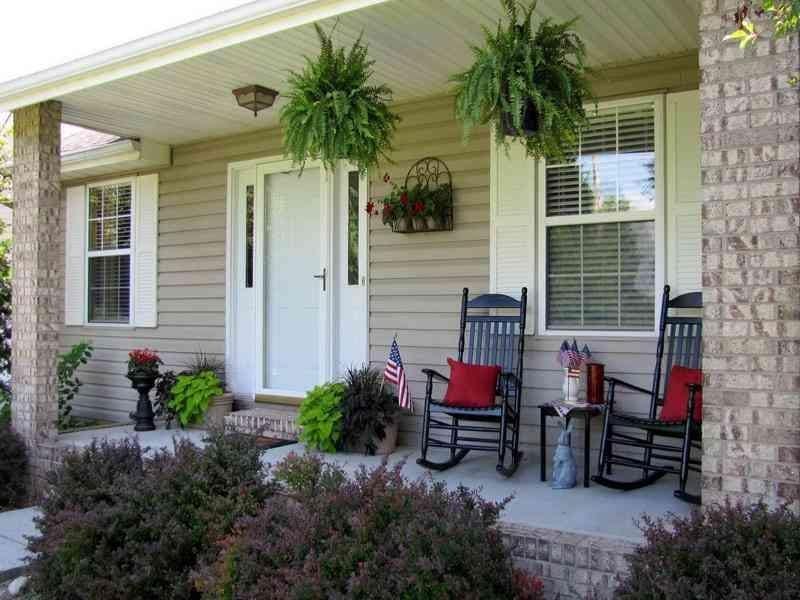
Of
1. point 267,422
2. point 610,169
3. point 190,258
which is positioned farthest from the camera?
point 190,258

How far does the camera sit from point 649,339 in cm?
459

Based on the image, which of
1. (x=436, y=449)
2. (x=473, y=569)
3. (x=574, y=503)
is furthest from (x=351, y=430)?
(x=473, y=569)

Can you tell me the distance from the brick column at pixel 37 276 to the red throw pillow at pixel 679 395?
404cm

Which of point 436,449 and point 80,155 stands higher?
point 80,155

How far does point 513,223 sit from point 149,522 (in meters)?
2.76

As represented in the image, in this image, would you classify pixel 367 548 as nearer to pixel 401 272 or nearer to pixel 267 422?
pixel 401 272

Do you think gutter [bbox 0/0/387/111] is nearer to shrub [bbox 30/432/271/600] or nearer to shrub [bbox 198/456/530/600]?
shrub [bbox 30/432/271/600]

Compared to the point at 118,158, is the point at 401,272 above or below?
below

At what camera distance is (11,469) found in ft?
17.6

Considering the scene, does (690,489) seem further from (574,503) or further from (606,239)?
(606,239)

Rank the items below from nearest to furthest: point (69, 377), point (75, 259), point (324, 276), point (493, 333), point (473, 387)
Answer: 1. point (473, 387)
2. point (493, 333)
3. point (324, 276)
4. point (69, 377)
5. point (75, 259)

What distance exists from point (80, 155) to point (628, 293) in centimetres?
514

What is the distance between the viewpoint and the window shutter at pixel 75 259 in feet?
25.3

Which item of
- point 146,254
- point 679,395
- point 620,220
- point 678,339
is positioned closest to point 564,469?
point 679,395
